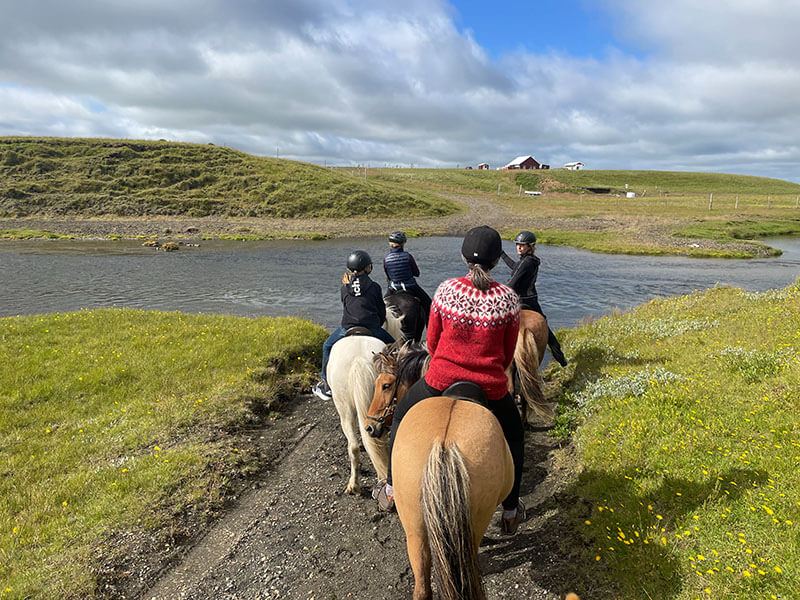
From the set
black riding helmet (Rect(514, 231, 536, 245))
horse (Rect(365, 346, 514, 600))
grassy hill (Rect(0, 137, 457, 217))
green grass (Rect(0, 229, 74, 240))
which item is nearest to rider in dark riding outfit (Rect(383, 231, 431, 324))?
black riding helmet (Rect(514, 231, 536, 245))

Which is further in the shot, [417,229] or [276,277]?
[417,229]

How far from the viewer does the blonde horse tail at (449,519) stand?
353cm

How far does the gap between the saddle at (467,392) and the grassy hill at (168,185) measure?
63.4 m

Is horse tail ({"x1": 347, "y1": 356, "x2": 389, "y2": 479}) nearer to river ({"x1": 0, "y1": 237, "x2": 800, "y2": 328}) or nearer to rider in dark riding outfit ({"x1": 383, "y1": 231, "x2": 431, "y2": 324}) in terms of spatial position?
rider in dark riding outfit ({"x1": 383, "y1": 231, "x2": 431, "y2": 324})

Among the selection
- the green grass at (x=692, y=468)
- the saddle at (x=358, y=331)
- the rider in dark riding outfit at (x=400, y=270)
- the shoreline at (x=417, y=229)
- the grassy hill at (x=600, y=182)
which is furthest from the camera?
the grassy hill at (x=600, y=182)

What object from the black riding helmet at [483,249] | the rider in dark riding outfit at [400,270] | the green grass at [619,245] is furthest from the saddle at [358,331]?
the green grass at [619,245]

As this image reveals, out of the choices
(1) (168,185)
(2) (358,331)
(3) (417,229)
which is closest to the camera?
(2) (358,331)

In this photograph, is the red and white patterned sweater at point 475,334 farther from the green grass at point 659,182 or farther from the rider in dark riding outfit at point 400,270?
the green grass at point 659,182

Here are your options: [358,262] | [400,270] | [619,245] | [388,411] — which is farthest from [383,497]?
[619,245]

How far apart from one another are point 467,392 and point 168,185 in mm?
84782

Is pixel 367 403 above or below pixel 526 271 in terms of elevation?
below

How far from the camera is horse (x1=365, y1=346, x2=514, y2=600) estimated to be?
3.55m

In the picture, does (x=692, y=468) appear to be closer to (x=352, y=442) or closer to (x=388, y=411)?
(x=388, y=411)

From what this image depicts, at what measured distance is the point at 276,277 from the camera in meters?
27.8
